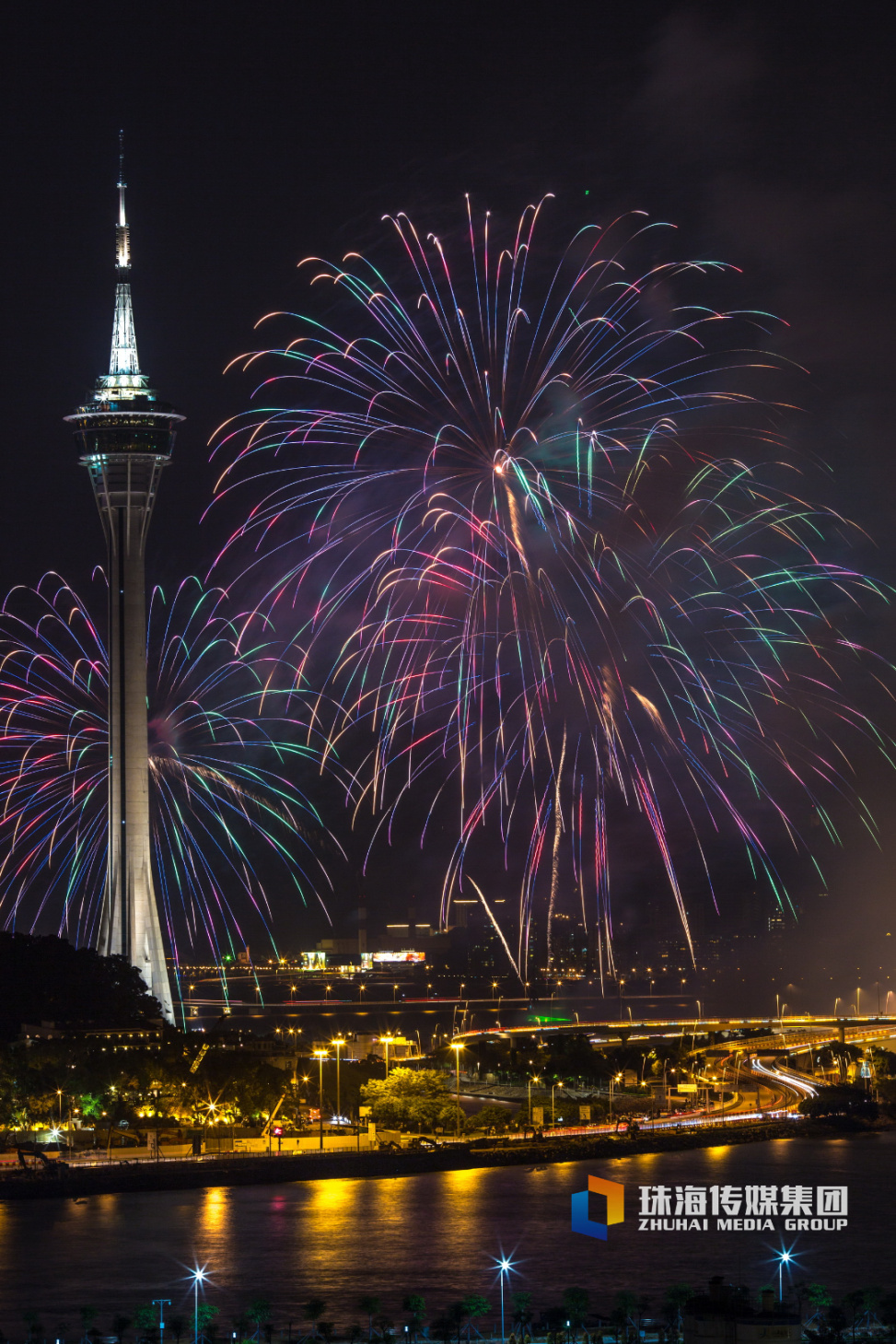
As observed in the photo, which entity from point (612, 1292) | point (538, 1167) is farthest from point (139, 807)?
point (612, 1292)

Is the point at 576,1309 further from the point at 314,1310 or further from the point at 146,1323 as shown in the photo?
the point at 146,1323

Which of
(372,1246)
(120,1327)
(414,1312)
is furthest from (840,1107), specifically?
(120,1327)

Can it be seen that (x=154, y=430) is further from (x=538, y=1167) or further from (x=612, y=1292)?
(x=612, y=1292)

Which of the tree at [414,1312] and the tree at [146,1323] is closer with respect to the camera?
the tree at [146,1323]

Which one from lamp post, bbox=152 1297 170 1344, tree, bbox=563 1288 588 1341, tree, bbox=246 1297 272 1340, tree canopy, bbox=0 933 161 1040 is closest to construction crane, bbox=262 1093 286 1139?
tree canopy, bbox=0 933 161 1040

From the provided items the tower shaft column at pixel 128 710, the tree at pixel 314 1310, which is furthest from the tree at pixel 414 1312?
the tower shaft column at pixel 128 710

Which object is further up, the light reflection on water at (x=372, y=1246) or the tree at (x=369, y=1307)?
the tree at (x=369, y=1307)

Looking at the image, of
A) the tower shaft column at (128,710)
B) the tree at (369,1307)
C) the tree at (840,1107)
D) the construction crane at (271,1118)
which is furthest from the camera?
the tower shaft column at (128,710)

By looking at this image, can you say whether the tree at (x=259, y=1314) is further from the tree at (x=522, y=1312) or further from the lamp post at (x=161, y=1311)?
the tree at (x=522, y=1312)
